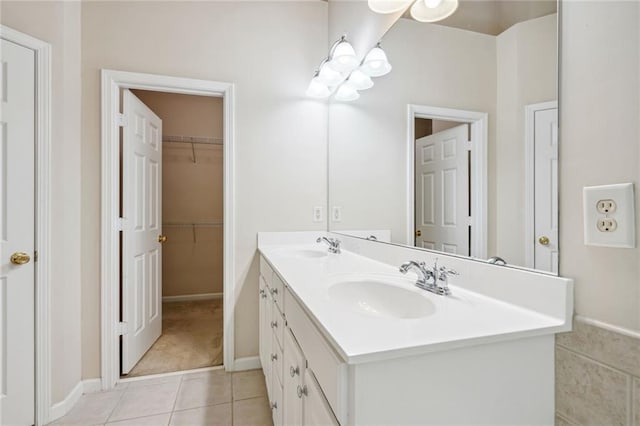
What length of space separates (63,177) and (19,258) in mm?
472

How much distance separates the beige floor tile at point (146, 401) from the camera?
5.34 feet

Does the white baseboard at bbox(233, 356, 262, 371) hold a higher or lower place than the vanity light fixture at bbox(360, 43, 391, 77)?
lower

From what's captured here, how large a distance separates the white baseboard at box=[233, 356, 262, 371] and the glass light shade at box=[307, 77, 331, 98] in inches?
74.9

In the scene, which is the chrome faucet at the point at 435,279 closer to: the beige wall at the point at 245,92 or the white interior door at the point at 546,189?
the white interior door at the point at 546,189

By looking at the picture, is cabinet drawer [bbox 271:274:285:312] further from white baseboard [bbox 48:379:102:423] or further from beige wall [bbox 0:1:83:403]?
white baseboard [bbox 48:379:102:423]

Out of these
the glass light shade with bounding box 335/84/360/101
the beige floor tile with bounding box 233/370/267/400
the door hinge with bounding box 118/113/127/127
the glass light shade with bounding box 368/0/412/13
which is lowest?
the beige floor tile with bounding box 233/370/267/400

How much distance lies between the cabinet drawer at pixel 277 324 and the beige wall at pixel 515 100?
0.83 metres

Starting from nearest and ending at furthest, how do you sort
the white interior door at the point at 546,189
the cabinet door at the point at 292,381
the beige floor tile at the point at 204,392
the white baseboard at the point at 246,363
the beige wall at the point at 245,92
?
the white interior door at the point at 546,189 → the cabinet door at the point at 292,381 → the beige floor tile at the point at 204,392 → the beige wall at the point at 245,92 → the white baseboard at the point at 246,363

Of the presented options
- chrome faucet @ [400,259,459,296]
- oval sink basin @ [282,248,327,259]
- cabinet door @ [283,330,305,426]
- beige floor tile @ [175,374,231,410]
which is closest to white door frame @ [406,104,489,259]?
chrome faucet @ [400,259,459,296]

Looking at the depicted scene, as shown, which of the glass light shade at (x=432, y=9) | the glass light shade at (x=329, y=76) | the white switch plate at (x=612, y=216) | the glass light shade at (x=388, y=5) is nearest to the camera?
the white switch plate at (x=612, y=216)

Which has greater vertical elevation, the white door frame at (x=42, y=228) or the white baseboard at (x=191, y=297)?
the white door frame at (x=42, y=228)

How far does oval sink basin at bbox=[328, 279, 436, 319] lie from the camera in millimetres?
1000

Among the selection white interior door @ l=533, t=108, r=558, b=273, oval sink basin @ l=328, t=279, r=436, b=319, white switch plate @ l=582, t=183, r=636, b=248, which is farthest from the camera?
oval sink basin @ l=328, t=279, r=436, b=319

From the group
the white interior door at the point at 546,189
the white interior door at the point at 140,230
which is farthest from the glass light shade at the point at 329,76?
the white interior door at the point at 546,189
